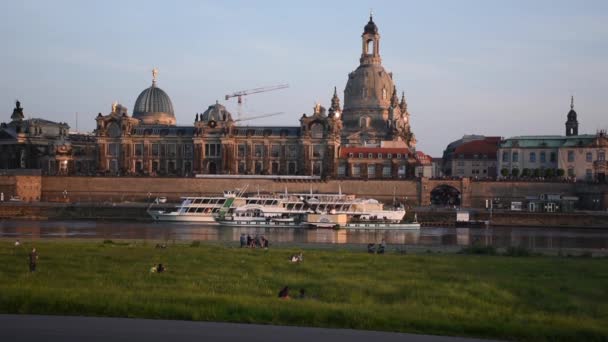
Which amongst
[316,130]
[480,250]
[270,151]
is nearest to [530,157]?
[316,130]

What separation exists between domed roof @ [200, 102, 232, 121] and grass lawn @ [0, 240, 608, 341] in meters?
67.3

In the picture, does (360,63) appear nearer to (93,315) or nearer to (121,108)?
(121,108)

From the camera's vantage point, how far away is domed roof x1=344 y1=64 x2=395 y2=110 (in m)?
115

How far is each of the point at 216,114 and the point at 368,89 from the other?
25490 mm

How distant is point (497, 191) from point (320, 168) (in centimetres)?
2142

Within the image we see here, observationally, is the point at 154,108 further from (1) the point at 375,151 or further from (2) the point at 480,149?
(2) the point at 480,149

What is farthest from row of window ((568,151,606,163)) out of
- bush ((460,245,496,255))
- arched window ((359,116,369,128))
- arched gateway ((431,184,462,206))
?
bush ((460,245,496,255))

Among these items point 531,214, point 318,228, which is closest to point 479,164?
point 531,214

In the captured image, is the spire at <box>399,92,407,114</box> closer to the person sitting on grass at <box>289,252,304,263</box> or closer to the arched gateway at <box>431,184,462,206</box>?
the arched gateway at <box>431,184,462,206</box>

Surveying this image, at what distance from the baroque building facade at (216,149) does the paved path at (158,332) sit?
241 ft

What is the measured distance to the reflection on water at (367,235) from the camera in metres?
49.3

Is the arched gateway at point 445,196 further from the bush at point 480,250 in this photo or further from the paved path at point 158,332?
the paved path at point 158,332

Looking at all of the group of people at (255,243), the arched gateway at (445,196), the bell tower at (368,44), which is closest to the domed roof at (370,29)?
the bell tower at (368,44)

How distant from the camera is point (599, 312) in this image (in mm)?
19453
